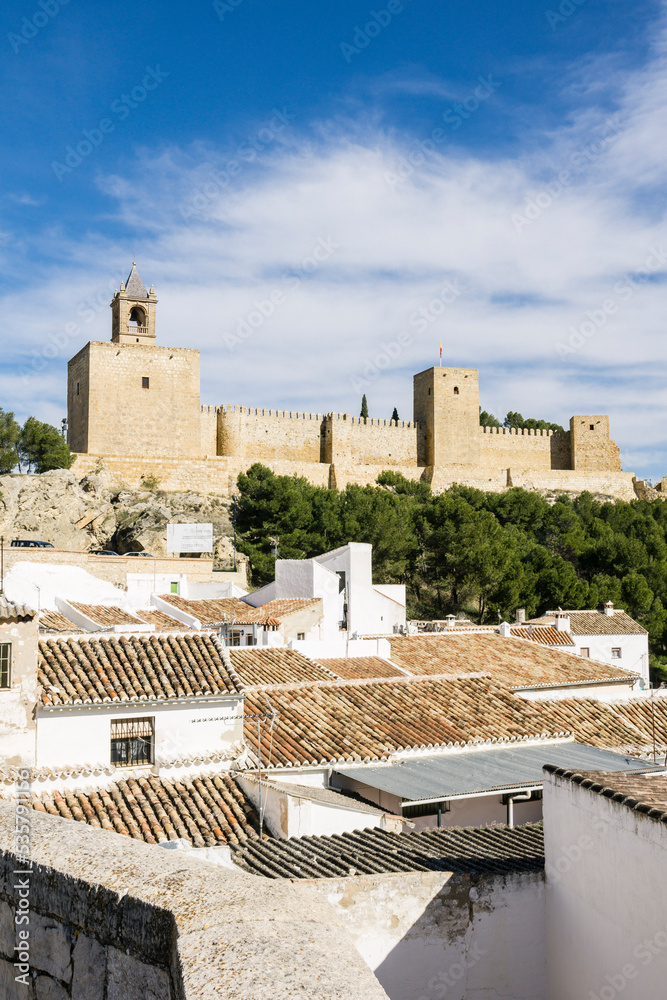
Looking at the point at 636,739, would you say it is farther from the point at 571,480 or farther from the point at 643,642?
the point at 571,480

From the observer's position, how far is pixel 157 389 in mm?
45906

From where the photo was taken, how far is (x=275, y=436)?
5078 cm

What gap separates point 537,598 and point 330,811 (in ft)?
93.6

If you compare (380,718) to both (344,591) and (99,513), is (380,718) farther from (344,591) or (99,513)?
(99,513)

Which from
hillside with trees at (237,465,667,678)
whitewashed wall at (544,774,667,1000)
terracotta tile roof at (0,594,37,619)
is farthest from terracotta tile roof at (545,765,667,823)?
hillside with trees at (237,465,667,678)

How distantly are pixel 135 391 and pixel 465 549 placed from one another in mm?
19492

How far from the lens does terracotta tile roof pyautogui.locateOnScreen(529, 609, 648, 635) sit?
26422 millimetres

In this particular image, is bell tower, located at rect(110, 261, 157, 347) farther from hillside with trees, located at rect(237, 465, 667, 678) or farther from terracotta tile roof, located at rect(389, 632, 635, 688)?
terracotta tile roof, located at rect(389, 632, 635, 688)

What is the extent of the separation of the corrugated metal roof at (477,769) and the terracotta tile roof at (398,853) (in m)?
0.78

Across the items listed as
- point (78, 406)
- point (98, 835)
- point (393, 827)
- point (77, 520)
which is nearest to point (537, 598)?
point (77, 520)

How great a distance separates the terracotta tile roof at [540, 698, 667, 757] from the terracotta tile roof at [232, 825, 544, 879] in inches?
164

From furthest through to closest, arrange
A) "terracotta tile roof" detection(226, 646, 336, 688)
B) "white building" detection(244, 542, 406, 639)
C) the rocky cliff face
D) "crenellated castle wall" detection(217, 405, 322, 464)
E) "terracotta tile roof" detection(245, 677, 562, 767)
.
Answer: "crenellated castle wall" detection(217, 405, 322, 464) → the rocky cliff face → "white building" detection(244, 542, 406, 639) → "terracotta tile roof" detection(226, 646, 336, 688) → "terracotta tile roof" detection(245, 677, 562, 767)

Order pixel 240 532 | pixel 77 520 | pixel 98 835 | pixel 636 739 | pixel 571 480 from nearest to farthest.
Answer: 1. pixel 98 835
2. pixel 636 739
3. pixel 77 520
4. pixel 240 532
5. pixel 571 480

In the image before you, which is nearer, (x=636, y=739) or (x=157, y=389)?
(x=636, y=739)
